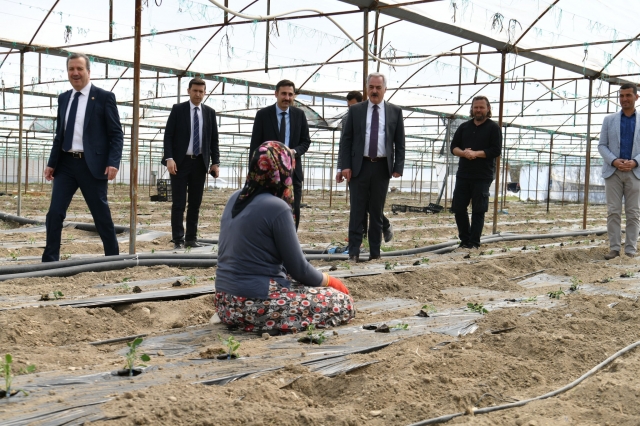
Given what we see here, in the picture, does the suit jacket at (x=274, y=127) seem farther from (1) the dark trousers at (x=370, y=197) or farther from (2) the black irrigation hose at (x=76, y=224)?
(2) the black irrigation hose at (x=76, y=224)

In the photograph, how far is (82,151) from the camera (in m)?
4.97

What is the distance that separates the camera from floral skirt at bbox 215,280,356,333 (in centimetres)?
335

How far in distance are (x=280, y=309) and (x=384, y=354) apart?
2.10ft

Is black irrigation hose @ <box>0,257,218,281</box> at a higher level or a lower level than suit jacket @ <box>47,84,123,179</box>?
lower

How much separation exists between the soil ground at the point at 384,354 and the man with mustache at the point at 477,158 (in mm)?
1651

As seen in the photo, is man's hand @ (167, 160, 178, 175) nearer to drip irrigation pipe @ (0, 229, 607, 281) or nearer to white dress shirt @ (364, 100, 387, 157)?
drip irrigation pipe @ (0, 229, 607, 281)

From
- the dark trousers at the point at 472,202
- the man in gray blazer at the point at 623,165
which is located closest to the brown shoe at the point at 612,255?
the man in gray blazer at the point at 623,165

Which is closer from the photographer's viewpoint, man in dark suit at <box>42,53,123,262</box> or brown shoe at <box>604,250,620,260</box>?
man in dark suit at <box>42,53,123,262</box>

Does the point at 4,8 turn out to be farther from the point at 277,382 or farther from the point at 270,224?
the point at 277,382

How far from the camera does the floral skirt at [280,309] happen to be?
3.35 metres

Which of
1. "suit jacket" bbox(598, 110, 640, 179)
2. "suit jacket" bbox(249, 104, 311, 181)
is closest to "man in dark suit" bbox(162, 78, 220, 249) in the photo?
"suit jacket" bbox(249, 104, 311, 181)

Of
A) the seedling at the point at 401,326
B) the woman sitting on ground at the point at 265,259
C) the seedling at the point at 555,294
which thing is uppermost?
the woman sitting on ground at the point at 265,259

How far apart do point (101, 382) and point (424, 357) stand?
4.30 feet

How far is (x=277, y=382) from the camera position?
2.52m
